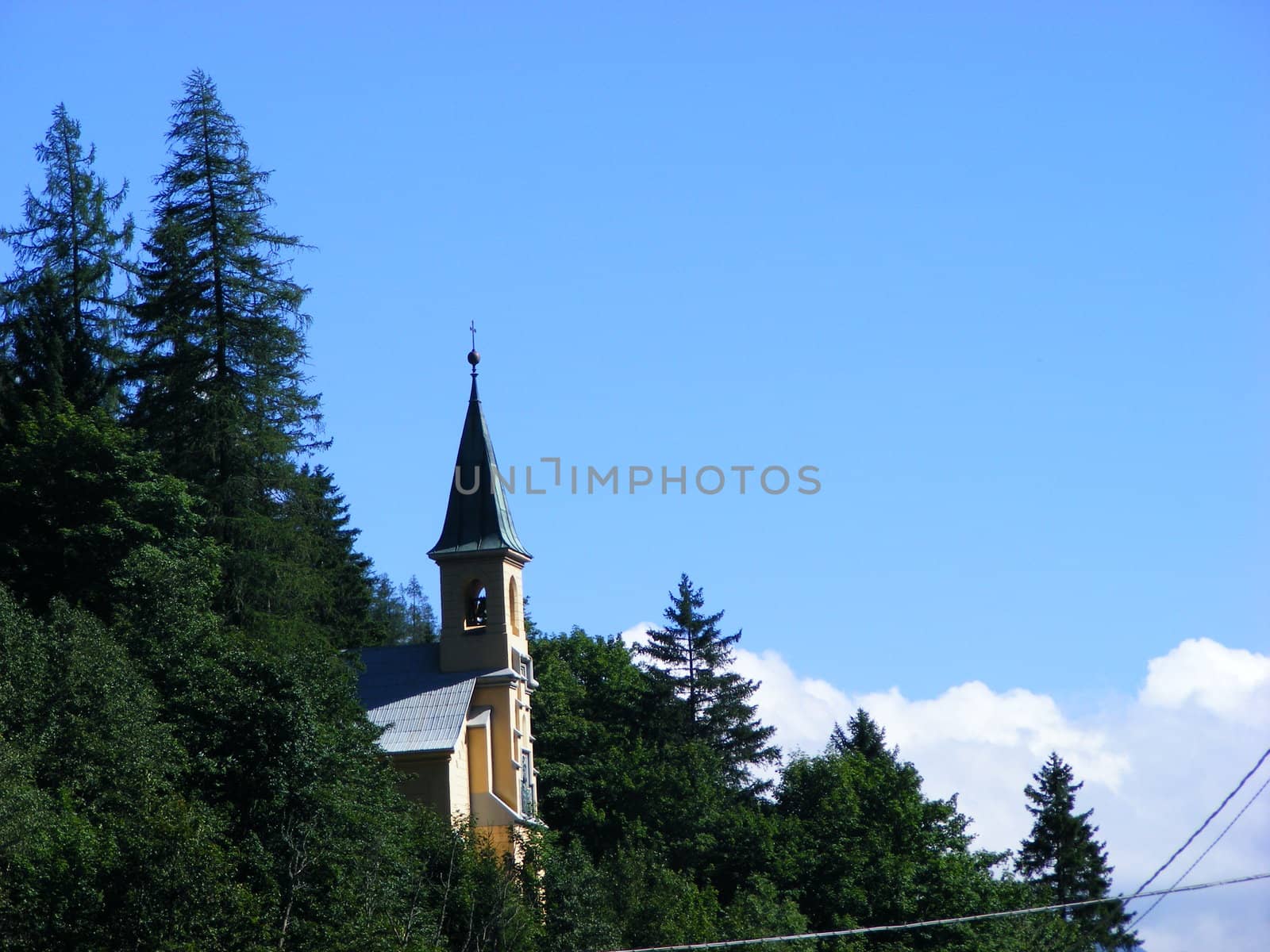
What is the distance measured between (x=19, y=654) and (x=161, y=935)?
8041 mm

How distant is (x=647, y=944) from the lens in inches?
1799

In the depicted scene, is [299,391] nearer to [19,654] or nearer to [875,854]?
[19,654]

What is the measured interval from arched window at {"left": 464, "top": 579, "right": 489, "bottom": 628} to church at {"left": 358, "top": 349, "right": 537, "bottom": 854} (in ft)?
0.11

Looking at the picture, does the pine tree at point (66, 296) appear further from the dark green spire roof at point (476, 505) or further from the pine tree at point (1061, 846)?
the pine tree at point (1061, 846)

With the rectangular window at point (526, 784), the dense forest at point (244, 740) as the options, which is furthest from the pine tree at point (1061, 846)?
the rectangular window at point (526, 784)

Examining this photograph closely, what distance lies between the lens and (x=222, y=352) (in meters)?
49.0

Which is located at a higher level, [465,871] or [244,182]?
[244,182]

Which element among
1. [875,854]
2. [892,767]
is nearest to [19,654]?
[875,854]

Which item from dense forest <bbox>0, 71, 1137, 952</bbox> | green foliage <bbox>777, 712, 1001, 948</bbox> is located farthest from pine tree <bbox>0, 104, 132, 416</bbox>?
green foliage <bbox>777, 712, 1001, 948</bbox>

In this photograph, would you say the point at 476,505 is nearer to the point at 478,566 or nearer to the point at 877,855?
the point at 478,566

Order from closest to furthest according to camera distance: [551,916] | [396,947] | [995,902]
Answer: [396,947], [551,916], [995,902]

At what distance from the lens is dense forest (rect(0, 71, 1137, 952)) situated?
3394 cm

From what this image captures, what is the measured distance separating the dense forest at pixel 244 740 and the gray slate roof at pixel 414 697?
2224 mm

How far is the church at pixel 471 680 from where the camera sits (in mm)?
50125
